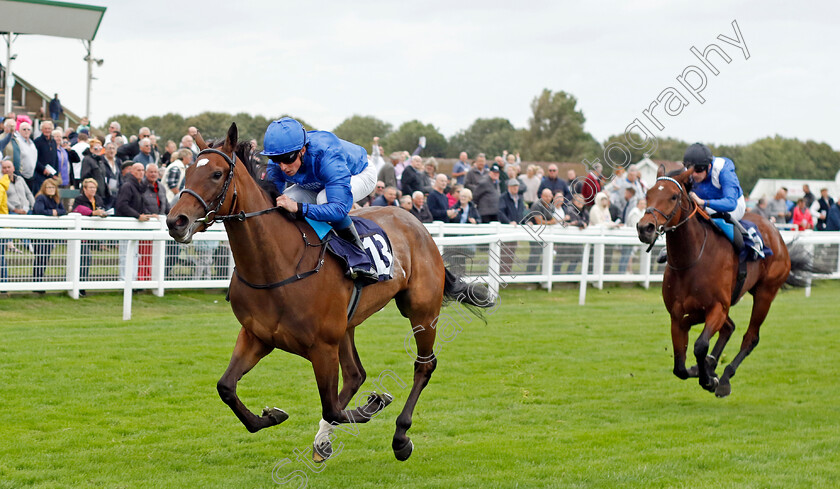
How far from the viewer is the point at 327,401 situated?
4.46m

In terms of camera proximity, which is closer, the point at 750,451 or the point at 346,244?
the point at 346,244

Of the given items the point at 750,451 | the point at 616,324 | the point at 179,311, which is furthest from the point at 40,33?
the point at 750,451

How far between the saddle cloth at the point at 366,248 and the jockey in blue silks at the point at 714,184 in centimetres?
279

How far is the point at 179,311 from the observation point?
918 centimetres

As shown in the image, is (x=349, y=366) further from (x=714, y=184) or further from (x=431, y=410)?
(x=714, y=184)

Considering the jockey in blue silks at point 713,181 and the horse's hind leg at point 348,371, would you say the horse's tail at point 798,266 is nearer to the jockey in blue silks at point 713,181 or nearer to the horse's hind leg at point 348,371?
the jockey in blue silks at point 713,181

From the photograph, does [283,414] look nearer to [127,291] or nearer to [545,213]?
[127,291]

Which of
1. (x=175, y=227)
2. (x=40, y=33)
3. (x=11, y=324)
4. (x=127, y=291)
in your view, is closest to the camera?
(x=175, y=227)

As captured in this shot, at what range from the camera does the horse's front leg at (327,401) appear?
4.34 metres

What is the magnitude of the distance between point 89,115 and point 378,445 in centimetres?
→ 1461

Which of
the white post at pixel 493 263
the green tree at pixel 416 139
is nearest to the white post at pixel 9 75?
the white post at pixel 493 263

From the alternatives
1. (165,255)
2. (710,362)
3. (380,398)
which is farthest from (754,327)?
(165,255)

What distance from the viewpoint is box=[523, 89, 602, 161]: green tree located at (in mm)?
58906

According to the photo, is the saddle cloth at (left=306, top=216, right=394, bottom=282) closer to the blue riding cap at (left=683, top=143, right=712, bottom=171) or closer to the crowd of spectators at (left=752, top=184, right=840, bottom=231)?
the blue riding cap at (left=683, top=143, right=712, bottom=171)
